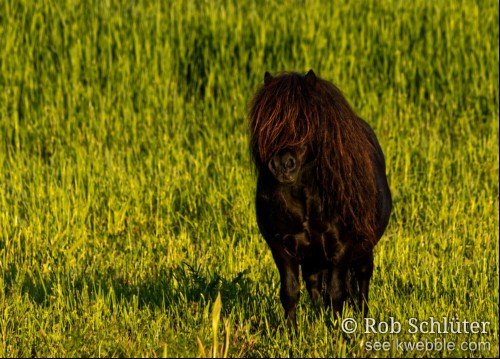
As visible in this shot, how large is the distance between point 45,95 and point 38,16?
134cm

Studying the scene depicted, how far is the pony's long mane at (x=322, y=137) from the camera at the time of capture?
5.17 metres

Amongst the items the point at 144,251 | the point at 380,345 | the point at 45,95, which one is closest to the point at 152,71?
the point at 45,95

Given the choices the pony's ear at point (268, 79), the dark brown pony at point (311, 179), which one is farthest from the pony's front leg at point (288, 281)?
the pony's ear at point (268, 79)

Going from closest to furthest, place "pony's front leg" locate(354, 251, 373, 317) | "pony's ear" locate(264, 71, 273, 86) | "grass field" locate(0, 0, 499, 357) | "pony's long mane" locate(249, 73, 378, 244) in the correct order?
"pony's long mane" locate(249, 73, 378, 244)
"pony's ear" locate(264, 71, 273, 86)
"grass field" locate(0, 0, 499, 357)
"pony's front leg" locate(354, 251, 373, 317)

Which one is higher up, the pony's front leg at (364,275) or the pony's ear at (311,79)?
the pony's ear at (311,79)

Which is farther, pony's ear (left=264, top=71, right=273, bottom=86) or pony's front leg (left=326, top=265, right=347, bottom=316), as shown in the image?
pony's front leg (left=326, top=265, right=347, bottom=316)

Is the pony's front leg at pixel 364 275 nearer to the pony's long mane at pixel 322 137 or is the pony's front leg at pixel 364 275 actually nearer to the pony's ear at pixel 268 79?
the pony's long mane at pixel 322 137

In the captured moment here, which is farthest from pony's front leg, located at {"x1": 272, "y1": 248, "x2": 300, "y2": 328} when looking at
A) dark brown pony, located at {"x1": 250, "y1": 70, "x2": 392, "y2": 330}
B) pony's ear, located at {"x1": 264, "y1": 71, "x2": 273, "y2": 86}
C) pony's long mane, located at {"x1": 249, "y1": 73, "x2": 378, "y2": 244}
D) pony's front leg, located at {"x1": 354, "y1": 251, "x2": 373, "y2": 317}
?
pony's ear, located at {"x1": 264, "y1": 71, "x2": 273, "y2": 86}

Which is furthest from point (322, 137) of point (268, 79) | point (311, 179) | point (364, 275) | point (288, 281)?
point (364, 275)

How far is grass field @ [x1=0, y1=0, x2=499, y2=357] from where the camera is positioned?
569 cm

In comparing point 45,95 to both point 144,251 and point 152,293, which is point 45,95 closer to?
point 144,251

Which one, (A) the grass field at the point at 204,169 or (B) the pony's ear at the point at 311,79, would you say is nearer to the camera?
(B) the pony's ear at the point at 311,79

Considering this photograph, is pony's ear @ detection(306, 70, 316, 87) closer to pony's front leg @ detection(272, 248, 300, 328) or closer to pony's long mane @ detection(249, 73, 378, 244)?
pony's long mane @ detection(249, 73, 378, 244)

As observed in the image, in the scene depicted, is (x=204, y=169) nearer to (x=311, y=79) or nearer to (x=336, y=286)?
(x=336, y=286)
